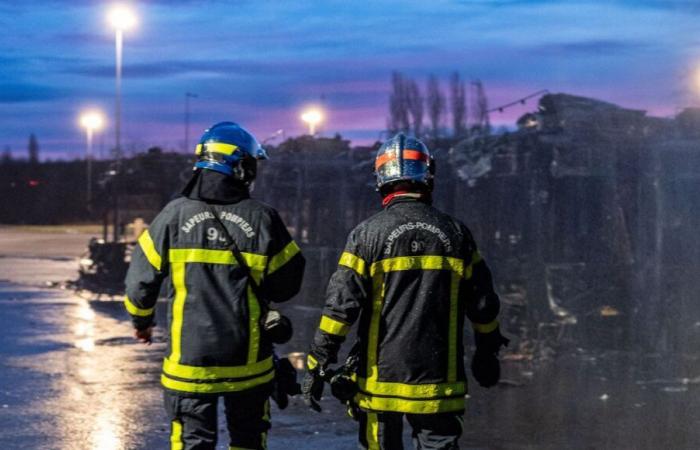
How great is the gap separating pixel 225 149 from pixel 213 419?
4.32 ft

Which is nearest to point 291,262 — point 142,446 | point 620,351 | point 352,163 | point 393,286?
point 393,286

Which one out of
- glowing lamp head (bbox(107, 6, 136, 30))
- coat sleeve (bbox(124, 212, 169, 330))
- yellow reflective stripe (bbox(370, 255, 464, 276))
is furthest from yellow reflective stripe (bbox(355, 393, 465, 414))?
glowing lamp head (bbox(107, 6, 136, 30))

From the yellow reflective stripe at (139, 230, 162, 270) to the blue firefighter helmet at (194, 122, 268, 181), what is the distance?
44 centimetres

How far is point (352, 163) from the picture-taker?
22.4 m

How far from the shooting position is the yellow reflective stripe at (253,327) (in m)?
5.10

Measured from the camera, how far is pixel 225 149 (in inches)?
208

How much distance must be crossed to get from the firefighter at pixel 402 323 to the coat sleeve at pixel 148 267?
0.87 m

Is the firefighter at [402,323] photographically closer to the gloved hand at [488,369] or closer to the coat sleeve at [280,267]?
the gloved hand at [488,369]

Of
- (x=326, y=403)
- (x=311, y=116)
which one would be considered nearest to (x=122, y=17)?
(x=311, y=116)

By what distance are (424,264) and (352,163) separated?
17.7 m

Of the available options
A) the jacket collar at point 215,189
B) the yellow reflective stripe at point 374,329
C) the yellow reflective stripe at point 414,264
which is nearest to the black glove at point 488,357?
the yellow reflective stripe at point 414,264

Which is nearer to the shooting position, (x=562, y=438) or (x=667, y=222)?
(x=562, y=438)

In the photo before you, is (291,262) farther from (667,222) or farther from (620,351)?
(667,222)

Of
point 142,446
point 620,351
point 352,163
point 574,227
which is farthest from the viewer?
point 352,163
